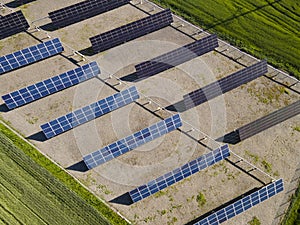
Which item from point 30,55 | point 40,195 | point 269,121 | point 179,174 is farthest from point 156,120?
point 30,55

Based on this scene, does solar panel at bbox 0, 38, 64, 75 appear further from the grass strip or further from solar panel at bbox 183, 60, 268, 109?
the grass strip

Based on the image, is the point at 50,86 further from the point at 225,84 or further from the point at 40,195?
the point at 225,84

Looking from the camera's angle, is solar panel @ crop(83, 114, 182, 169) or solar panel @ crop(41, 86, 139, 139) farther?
solar panel @ crop(41, 86, 139, 139)

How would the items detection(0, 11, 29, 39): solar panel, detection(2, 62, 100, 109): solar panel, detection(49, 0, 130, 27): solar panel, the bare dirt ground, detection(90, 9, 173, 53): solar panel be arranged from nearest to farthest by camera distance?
the bare dirt ground, detection(2, 62, 100, 109): solar panel, detection(90, 9, 173, 53): solar panel, detection(0, 11, 29, 39): solar panel, detection(49, 0, 130, 27): solar panel

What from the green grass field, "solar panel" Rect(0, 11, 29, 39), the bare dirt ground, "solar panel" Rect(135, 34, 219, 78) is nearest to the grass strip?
the bare dirt ground

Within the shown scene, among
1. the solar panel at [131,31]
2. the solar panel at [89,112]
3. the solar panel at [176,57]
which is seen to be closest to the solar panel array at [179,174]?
the solar panel at [89,112]
